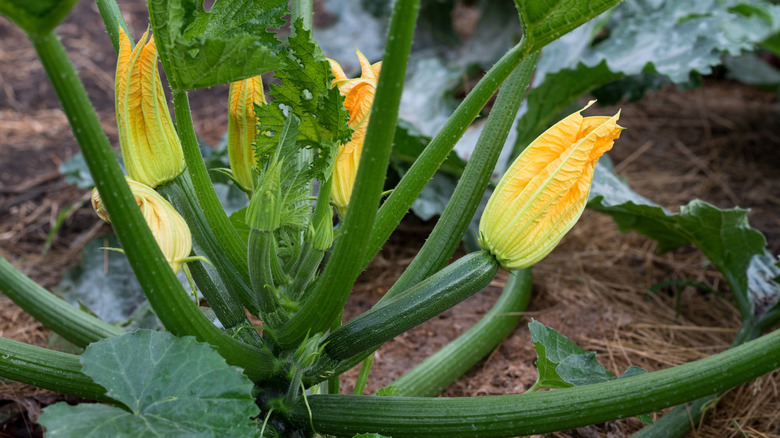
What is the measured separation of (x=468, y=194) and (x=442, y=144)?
7.1 inches

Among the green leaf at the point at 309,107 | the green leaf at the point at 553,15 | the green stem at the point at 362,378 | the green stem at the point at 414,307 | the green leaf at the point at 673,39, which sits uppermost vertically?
the green leaf at the point at 309,107

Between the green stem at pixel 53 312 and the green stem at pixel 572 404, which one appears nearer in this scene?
the green stem at pixel 572 404

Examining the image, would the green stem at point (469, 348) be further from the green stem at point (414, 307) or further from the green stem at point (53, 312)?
the green stem at point (53, 312)

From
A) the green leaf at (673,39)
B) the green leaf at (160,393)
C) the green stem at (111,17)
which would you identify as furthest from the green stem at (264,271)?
the green leaf at (673,39)

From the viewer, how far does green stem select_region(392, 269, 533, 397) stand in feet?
5.24

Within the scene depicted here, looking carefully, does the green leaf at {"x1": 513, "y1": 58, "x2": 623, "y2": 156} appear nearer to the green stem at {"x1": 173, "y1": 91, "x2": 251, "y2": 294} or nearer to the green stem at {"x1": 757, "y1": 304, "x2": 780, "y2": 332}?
the green stem at {"x1": 757, "y1": 304, "x2": 780, "y2": 332}

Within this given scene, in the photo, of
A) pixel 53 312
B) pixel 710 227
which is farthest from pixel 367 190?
pixel 710 227

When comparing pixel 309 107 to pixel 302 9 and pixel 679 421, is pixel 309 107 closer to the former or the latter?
pixel 302 9

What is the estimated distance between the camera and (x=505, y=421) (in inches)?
41.9

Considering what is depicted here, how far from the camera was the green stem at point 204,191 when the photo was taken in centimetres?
110

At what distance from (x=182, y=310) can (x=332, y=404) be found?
0.32m

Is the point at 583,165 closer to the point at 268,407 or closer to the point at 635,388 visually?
the point at 635,388

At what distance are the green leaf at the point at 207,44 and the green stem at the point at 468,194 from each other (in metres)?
0.44

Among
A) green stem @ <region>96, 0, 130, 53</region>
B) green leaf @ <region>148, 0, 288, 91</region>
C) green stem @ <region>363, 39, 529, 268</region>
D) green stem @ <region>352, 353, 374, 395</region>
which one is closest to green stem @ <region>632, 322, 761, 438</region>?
green stem @ <region>352, 353, 374, 395</region>
